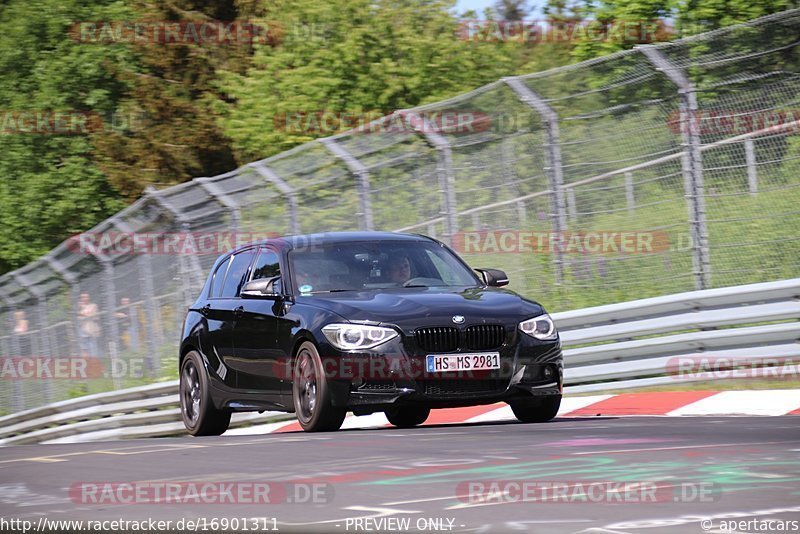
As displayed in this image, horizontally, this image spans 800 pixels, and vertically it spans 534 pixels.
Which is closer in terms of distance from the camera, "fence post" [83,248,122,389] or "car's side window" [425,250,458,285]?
"car's side window" [425,250,458,285]

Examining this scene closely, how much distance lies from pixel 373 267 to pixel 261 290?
88 cm

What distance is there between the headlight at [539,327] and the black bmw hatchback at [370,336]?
0.4 inches

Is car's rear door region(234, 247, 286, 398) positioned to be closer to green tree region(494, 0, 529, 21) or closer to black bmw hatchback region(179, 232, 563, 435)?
black bmw hatchback region(179, 232, 563, 435)

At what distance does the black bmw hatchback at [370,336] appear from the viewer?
10781 millimetres

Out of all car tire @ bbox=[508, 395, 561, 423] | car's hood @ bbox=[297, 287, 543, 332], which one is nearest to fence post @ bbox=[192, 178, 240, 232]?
car's hood @ bbox=[297, 287, 543, 332]

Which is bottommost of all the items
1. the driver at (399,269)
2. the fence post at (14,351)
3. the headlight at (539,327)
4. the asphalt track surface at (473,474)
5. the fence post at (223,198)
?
the fence post at (14,351)

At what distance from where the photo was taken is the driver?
12078mm

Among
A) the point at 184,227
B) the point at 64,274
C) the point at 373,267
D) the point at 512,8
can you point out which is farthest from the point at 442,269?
the point at 512,8

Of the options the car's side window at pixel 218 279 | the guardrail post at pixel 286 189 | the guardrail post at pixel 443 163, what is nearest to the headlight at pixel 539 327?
the car's side window at pixel 218 279

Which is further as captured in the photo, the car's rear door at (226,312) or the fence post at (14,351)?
the fence post at (14,351)

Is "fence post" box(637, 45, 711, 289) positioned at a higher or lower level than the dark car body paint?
higher

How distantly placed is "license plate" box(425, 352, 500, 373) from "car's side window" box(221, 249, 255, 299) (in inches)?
115

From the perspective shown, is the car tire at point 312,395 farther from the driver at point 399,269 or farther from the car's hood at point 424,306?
the driver at point 399,269

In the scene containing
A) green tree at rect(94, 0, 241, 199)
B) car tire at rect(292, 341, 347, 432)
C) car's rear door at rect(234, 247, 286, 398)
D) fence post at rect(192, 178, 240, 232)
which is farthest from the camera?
green tree at rect(94, 0, 241, 199)
